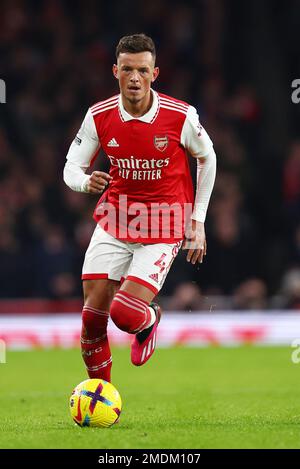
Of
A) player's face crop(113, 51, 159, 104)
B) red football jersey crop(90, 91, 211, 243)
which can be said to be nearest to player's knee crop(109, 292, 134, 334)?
red football jersey crop(90, 91, 211, 243)

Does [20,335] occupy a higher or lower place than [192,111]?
lower

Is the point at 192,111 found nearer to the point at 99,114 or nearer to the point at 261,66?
the point at 99,114

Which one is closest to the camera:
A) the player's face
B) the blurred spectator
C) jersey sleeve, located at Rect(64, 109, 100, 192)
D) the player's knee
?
the player's knee

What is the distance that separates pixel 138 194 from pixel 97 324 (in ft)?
3.08

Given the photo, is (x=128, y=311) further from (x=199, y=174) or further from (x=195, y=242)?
(x=199, y=174)

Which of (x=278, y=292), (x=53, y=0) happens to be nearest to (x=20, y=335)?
(x=278, y=292)

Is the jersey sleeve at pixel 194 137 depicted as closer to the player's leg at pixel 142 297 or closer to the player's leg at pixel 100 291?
the player's leg at pixel 142 297

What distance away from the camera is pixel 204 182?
770 centimetres

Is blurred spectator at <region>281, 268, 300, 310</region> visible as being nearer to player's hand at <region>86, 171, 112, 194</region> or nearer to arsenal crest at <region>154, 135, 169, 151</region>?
arsenal crest at <region>154, 135, 169, 151</region>

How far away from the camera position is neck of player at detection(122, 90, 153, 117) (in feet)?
24.3

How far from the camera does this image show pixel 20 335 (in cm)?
1420
